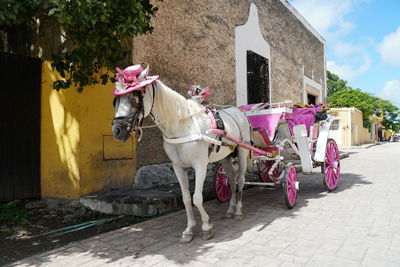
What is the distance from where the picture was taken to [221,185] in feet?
17.1

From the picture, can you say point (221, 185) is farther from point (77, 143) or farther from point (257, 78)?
point (257, 78)

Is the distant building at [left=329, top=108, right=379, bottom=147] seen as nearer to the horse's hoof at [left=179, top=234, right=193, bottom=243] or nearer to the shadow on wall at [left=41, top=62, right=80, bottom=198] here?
the shadow on wall at [left=41, top=62, right=80, bottom=198]

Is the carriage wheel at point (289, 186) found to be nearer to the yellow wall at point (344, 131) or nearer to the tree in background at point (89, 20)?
the tree in background at point (89, 20)

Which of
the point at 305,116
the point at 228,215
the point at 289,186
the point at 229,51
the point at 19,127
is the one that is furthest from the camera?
the point at 229,51

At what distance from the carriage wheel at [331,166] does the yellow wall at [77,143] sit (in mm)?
3776

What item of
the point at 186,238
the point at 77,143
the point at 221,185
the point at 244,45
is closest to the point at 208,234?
the point at 186,238

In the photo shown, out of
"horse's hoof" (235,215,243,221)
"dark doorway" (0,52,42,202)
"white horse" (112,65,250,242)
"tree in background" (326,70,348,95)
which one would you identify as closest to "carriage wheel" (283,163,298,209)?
"horse's hoof" (235,215,243,221)

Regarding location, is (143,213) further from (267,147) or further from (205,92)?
(267,147)

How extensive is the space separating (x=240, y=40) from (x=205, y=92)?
5.86 metres

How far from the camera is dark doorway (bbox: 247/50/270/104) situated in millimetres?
9730

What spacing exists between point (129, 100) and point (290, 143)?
339 centimetres

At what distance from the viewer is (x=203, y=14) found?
7.67 m

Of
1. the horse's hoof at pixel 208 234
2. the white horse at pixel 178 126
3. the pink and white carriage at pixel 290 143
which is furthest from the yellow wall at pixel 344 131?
the horse's hoof at pixel 208 234

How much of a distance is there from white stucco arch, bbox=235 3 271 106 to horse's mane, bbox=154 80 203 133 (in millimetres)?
5691
